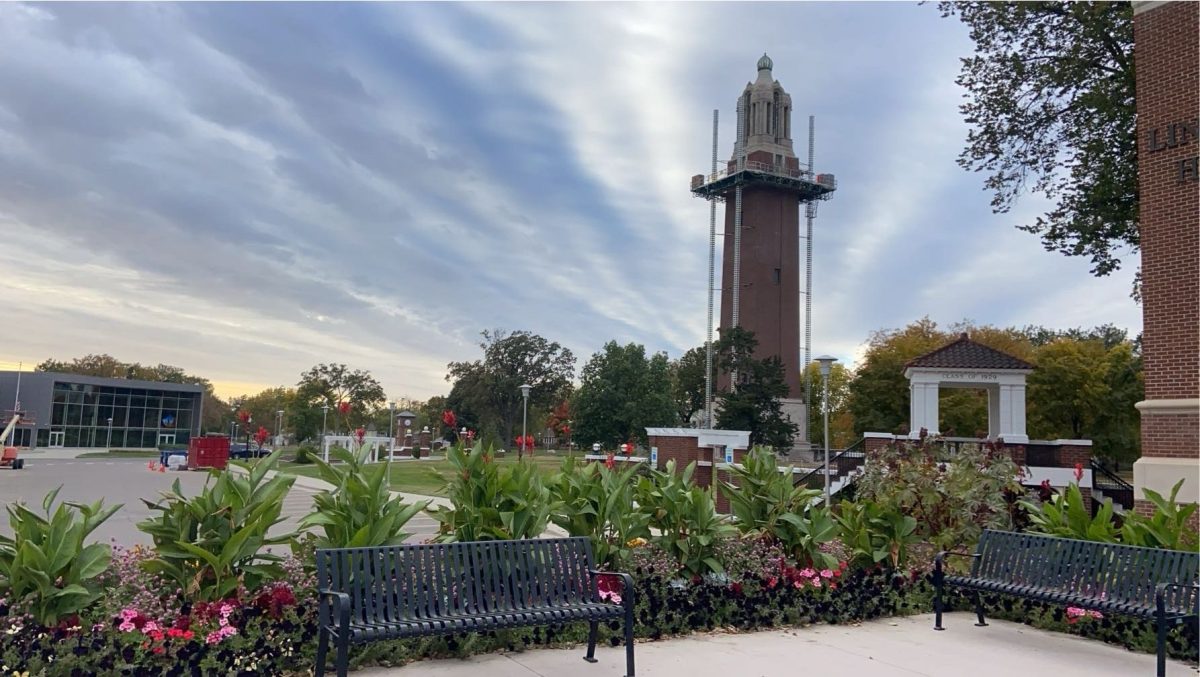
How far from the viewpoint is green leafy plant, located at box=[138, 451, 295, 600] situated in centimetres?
523

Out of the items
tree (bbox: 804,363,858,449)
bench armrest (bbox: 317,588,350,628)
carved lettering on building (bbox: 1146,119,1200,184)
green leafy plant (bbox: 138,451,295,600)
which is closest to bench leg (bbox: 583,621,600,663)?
bench armrest (bbox: 317,588,350,628)

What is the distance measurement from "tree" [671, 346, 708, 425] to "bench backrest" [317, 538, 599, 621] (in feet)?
182

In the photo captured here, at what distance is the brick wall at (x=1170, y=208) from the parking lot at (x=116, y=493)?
34.1 feet

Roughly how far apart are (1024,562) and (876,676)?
7.13 ft

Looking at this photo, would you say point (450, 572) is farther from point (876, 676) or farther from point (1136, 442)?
point (1136, 442)

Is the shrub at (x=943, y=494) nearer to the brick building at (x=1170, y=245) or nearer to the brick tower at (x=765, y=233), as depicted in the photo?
the brick building at (x=1170, y=245)

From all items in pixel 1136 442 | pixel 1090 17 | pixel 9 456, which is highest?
pixel 1090 17

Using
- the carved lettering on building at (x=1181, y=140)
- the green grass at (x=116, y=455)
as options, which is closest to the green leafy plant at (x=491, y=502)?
the carved lettering on building at (x=1181, y=140)

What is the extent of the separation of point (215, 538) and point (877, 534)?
5898 millimetres

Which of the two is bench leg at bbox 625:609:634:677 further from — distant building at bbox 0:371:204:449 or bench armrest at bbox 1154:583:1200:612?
distant building at bbox 0:371:204:449

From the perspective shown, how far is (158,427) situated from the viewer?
7381 centimetres

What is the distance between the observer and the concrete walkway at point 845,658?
5.41m

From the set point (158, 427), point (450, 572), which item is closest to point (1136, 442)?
point (450, 572)

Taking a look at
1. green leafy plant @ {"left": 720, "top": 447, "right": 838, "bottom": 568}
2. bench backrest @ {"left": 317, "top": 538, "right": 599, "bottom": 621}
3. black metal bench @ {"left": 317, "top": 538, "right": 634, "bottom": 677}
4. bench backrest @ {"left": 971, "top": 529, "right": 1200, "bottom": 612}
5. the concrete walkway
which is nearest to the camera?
black metal bench @ {"left": 317, "top": 538, "right": 634, "bottom": 677}
